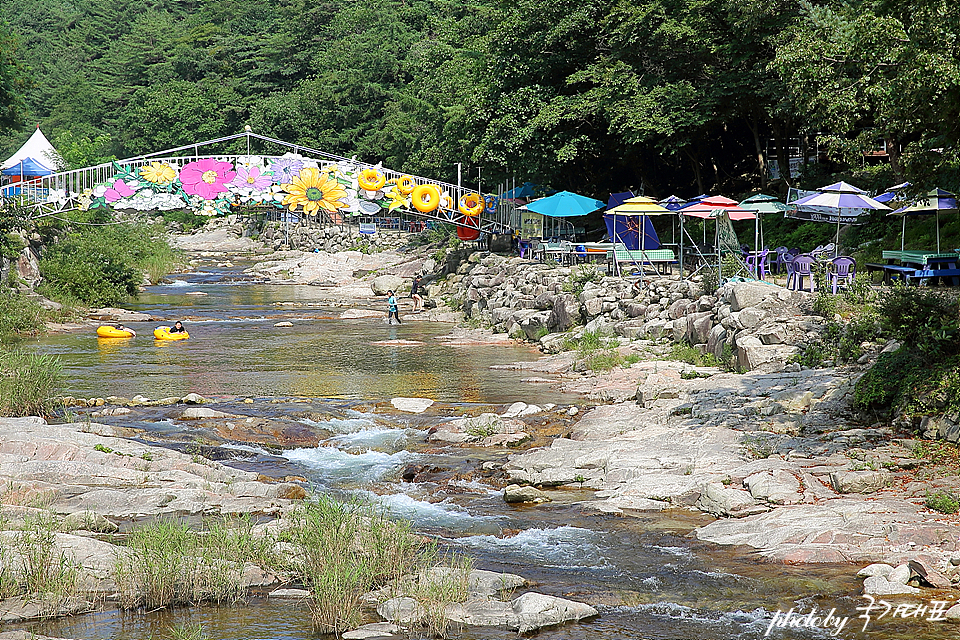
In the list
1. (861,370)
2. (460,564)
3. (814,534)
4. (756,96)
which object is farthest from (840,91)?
(756,96)

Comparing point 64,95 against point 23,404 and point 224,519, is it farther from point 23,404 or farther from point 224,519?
point 224,519

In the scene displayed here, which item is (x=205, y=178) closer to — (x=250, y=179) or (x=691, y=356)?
(x=250, y=179)

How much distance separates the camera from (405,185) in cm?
3503

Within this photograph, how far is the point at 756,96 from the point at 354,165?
526 inches

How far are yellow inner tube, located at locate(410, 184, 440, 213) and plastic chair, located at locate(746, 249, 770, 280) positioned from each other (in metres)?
13.5

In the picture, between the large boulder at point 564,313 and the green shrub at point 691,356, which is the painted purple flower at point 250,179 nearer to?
the large boulder at point 564,313

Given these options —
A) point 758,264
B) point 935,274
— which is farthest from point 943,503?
point 758,264

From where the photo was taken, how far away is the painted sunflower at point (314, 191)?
3291cm

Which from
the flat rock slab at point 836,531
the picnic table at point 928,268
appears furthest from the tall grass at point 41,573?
the picnic table at point 928,268

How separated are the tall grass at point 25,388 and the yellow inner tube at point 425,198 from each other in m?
19.6

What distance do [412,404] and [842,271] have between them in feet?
32.3

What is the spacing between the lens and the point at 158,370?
22219 mm

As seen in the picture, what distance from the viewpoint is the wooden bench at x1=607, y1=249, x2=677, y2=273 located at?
1128 inches

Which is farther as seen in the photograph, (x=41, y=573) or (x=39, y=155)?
(x=39, y=155)
